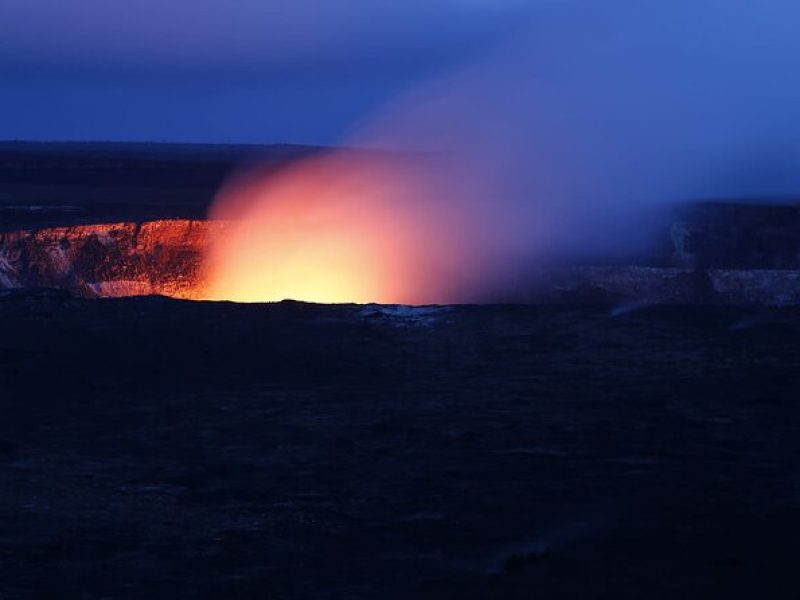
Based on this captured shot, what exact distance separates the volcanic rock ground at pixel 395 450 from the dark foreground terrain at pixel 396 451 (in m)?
0.03

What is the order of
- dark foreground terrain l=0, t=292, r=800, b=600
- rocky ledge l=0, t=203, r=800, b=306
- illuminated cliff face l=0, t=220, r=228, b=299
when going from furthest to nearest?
illuminated cliff face l=0, t=220, r=228, b=299 → rocky ledge l=0, t=203, r=800, b=306 → dark foreground terrain l=0, t=292, r=800, b=600

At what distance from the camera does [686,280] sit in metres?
20.3

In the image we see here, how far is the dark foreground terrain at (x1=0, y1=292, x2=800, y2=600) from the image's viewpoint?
21.8 feet

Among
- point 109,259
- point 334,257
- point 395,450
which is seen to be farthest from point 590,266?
point 395,450

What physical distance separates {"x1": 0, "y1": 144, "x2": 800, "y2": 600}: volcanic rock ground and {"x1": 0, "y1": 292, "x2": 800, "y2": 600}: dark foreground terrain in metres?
0.03

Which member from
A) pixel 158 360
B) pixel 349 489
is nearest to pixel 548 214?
pixel 158 360

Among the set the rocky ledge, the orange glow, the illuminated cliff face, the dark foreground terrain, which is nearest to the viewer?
the dark foreground terrain

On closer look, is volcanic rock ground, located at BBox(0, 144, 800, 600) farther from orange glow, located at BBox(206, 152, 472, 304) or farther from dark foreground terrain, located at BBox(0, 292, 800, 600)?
orange glow, located at BBox(206, 152, 472, 304)

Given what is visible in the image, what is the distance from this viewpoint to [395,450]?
30.9 feet

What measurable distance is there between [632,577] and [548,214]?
22.7 meters

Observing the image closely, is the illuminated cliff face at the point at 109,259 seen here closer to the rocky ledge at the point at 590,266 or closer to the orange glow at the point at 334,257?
the rocky ledge at the point at 590,266

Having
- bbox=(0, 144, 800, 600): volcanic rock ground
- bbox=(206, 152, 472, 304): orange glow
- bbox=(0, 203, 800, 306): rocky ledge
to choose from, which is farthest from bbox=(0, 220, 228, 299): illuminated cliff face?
bbox=(0, 144, 800, 600): volcanic rock ground

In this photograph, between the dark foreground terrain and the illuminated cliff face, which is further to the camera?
the illuminated cliff face

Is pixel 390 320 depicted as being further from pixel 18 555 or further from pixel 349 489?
pixel 18 555
